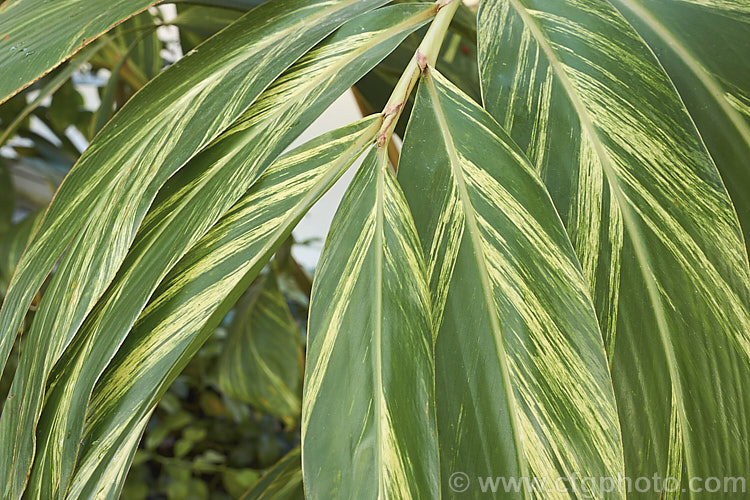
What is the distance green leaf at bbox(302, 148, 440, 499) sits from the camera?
8.4 inches

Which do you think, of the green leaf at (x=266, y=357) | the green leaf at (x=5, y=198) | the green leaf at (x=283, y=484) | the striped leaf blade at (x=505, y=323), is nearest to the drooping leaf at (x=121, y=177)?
the striped leaf blade at (x=505, y=323)

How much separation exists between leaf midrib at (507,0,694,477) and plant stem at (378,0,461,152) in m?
0.06

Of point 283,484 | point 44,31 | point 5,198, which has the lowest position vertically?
point 283,484

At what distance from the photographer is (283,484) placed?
550 mm

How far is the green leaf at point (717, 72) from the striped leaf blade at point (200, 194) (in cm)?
14

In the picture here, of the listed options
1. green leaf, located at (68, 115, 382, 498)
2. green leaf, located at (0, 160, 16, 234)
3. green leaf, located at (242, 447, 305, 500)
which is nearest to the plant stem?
green leaf, located at (68, 115, 382, 498)

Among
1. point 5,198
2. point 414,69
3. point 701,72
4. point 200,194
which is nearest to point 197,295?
Answer: point 200,194

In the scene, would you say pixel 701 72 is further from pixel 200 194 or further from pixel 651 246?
pixel 200 194

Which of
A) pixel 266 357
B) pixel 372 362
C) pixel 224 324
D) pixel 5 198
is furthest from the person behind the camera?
pixel 224 324

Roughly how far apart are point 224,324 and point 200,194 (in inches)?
47.5

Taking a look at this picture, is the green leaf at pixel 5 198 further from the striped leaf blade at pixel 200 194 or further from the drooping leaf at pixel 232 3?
the striped leaf blade at pixel 200 194

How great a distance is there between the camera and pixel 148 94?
13.1 inches

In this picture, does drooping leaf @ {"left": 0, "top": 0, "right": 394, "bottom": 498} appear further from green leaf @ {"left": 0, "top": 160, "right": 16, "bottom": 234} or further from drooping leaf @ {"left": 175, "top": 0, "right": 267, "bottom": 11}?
green leaf @ {"left": 0, "top": 160, "right": 16, "bottom": 234}

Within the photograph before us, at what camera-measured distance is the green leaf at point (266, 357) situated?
2.78 ft
